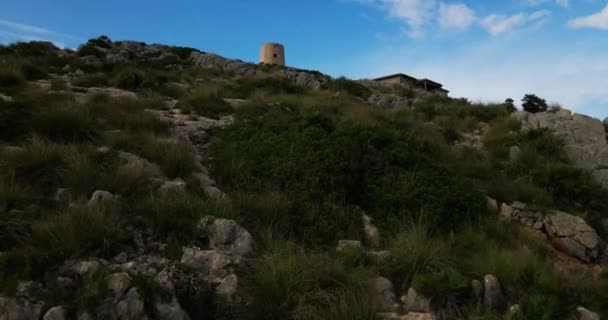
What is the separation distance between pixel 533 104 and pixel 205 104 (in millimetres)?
11891

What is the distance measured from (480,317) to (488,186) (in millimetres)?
4455

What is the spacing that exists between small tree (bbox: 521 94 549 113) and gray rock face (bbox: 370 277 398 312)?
13.9m

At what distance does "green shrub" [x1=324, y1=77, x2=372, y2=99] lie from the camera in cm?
1946

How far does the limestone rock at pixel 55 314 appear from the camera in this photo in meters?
3.69

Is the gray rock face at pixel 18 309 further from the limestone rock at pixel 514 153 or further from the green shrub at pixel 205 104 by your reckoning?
the limestone rock at pixel 514 153

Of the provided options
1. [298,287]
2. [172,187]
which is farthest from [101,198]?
[298,287]

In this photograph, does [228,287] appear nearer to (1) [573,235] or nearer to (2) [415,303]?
(2) [415,303]

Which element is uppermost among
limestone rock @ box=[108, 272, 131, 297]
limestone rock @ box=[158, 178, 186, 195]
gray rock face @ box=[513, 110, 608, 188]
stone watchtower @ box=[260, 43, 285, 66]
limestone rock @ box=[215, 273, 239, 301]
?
stone watchtower @ box=[260, 43, 285, 66]

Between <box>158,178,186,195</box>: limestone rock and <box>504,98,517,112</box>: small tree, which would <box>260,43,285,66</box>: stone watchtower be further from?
<box>158,178,186,195</box>: limestone rock

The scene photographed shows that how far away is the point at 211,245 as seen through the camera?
518 centimetres

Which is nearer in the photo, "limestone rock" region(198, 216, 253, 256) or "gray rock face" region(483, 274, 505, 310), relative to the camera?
"gray rock face" region(483, 274, 505, 310)

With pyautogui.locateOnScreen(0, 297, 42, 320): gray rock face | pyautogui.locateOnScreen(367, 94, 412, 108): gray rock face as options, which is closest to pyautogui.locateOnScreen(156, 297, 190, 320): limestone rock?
pyautogui.locateOnScreen(0, 297, 42, 320): gray rock face

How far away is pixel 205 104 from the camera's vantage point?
11250mm

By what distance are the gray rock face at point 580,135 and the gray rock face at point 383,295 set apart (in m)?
6.77
